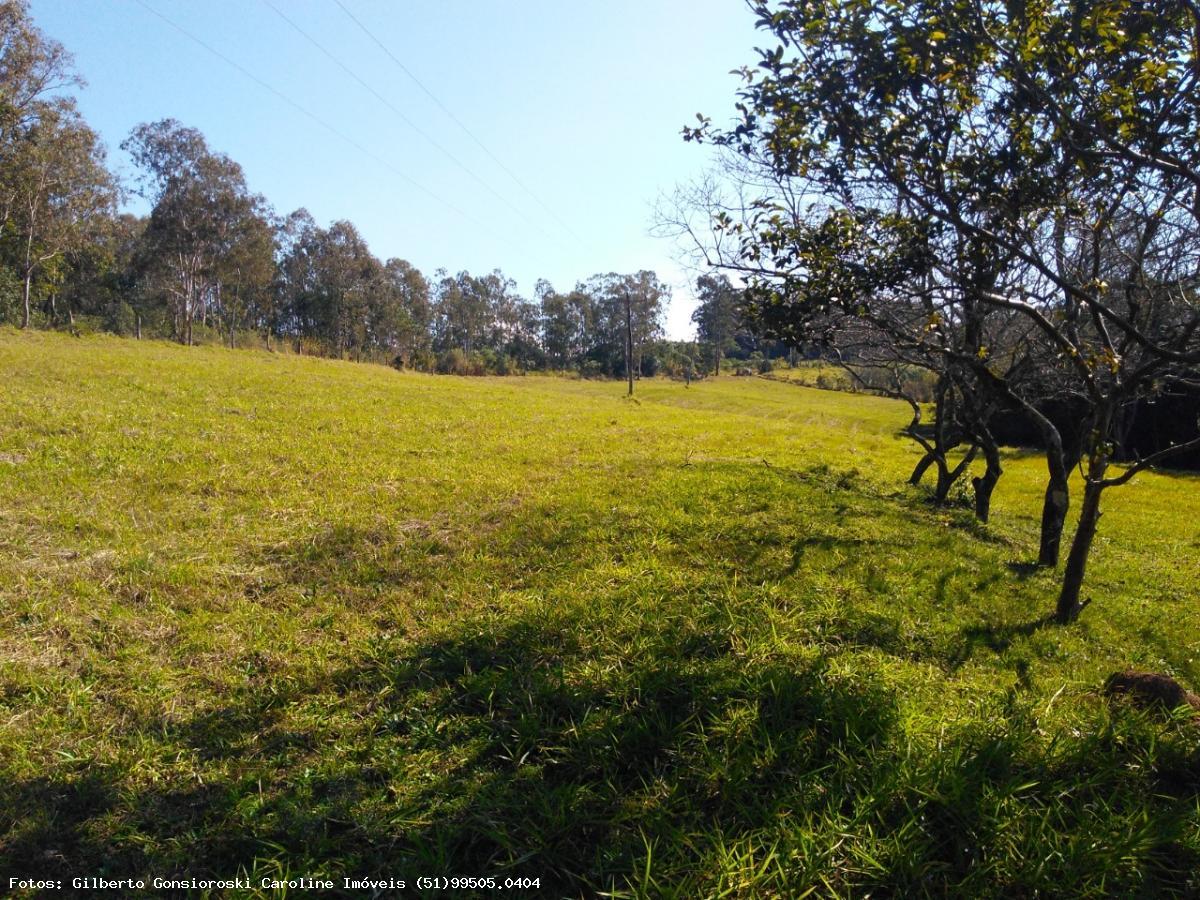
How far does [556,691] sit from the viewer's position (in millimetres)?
3568

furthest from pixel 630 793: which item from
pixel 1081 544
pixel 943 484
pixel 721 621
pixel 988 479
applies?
pixel 943 484

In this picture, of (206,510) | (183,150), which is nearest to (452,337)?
(183,150)

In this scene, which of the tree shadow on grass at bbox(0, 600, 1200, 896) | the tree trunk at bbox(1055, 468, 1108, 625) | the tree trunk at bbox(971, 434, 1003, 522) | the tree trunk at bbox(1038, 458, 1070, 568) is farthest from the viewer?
the tree trunk at bbox(971, 434, 1003, 522)

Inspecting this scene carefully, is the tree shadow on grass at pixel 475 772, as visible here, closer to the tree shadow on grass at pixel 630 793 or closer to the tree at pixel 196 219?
the tree shadow on grass at pixel 630 793

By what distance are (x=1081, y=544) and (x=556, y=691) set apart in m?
4.61

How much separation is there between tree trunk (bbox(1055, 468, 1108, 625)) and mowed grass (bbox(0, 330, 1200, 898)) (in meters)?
0.30

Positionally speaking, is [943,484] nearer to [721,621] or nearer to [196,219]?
[721,621]

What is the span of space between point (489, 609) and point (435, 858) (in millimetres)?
2303

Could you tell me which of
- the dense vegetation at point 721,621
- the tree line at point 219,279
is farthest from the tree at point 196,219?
the dense vegetation at point 721,621

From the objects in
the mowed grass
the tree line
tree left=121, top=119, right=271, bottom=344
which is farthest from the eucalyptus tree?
tree left=121, top=119, right=271, bottom=344

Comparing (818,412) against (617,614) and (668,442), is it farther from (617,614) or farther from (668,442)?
(617,614)

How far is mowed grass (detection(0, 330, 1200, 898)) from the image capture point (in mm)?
2543

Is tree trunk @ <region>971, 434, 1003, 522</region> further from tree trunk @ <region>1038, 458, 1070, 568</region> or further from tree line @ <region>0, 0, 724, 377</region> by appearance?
tree line @ <region>0, 0, 724, 377</region>

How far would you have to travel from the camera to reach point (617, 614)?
4562 mm
